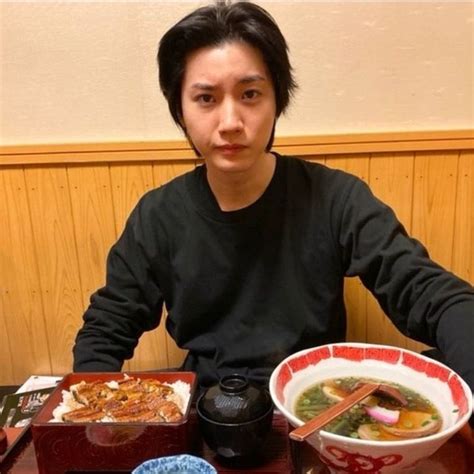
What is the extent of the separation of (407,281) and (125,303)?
2.30 feet

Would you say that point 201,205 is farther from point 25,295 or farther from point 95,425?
point 25,295

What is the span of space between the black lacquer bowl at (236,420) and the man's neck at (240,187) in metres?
0.60

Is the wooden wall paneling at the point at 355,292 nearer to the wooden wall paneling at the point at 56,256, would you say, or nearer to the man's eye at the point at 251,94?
the man's eye at the point at 251,94

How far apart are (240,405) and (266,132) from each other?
2.21ft

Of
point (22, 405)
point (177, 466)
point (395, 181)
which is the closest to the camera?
point (177, 466)

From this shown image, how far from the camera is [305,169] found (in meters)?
1.48

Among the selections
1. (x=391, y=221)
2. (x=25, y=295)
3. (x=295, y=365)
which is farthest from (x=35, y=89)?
(x=295, y=365)

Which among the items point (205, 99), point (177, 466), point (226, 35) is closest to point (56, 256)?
point (205, 99)

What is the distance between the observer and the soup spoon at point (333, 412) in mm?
775

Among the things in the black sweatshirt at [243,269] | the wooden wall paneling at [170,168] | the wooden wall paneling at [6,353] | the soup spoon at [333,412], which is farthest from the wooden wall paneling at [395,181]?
the wooden wall paneling at [6,353]

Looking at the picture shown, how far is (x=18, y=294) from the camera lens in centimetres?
204

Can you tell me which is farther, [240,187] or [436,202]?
[436,202]

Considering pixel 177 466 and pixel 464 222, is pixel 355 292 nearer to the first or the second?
pixel 464 222

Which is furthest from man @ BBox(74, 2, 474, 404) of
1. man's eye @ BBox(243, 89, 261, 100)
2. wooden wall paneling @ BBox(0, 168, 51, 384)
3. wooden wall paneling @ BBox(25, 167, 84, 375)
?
wooden wall paneling @ BBox(0, 168, 51, 384)
